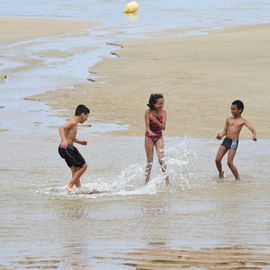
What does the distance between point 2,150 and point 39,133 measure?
172cm

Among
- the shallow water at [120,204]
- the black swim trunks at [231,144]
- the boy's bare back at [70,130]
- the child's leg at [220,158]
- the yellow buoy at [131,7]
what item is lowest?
the shallow water at [120,204]

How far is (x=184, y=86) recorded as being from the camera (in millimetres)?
20078

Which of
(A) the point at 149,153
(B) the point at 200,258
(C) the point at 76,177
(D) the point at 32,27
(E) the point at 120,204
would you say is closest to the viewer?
(B) the point at 200,258

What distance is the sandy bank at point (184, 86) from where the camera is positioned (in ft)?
53.2

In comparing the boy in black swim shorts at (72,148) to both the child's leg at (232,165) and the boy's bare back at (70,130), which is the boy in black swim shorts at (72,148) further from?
the child's leg at (232,165)

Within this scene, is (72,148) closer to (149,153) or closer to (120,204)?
(120,204)

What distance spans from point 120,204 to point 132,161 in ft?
9.81

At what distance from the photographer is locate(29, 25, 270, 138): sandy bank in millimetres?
16203

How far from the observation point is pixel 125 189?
34.5ft

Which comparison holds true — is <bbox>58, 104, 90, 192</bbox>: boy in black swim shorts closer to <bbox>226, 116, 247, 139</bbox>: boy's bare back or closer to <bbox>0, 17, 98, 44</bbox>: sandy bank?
<bbox>226, 116, 247, 139</bbox>: boy's bare back

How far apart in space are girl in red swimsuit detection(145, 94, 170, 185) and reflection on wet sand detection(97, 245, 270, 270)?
12.9 feet

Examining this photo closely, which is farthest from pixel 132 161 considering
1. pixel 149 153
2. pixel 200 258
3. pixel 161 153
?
pixel 200 258

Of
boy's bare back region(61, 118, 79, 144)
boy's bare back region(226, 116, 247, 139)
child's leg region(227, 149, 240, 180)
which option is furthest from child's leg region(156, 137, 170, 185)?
boy's bare back region(61, 118, 79, 144)

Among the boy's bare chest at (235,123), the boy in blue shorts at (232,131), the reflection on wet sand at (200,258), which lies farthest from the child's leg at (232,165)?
the reflection on wet sand at (200,258)
